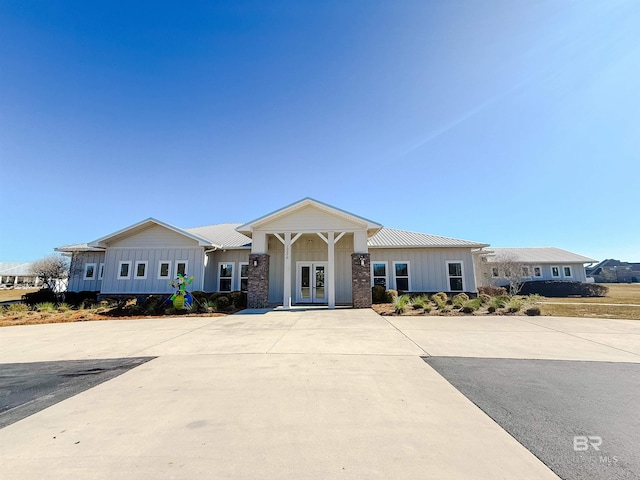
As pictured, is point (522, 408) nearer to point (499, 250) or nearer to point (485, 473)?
point (485, 473)

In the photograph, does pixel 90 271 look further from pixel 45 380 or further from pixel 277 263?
pixel 45 380

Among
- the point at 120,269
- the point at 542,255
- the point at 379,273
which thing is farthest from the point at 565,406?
the point at 542,255

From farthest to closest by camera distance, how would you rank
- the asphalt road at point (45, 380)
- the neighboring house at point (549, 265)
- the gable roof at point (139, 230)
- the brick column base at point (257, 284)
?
the neighboring house at point (549, 265), the gable roof at point (139, 230), the brick column base at point (257, 284), the asphalt road at point (45, 380)

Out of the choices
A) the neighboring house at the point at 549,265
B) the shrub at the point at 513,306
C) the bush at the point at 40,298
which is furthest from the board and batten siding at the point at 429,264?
the bush at the point at 40,298

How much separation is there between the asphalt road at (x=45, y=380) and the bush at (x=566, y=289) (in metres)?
31.0

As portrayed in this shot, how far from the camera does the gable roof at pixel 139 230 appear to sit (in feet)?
55.8

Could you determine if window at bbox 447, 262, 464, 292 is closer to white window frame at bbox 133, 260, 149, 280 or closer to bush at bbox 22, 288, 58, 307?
white window frame at bbox 133, 260, 149, 280

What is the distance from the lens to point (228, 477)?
2.16 m

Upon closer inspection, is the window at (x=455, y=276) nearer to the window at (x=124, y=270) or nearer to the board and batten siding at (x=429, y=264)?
the board and batten siding at (x=429, y=264)

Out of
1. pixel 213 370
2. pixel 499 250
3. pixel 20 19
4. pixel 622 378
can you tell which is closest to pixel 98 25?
pixel 20 19

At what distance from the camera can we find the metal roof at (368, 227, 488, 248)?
1762 centimetres

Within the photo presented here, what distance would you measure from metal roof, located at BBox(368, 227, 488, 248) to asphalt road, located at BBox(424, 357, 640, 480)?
41.4 ft

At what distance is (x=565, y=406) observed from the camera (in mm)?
3488

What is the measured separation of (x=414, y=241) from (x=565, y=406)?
15236mm
